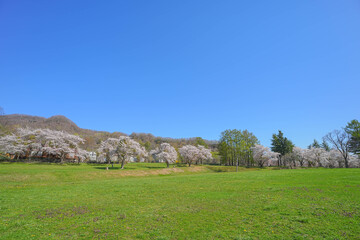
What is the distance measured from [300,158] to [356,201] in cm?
9013

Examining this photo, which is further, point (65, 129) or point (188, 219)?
point (65, 129)

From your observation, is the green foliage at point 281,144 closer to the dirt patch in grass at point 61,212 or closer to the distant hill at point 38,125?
the dirt patch in grass at point 61,212

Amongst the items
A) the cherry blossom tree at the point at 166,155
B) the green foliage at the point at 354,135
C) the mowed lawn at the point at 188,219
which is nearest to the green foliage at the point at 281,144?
the green foliage at the point at 354,135

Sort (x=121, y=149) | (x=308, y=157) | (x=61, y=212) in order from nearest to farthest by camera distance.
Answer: (x=61, y=212)
(x=121, y=149)
(x=308, y=157)

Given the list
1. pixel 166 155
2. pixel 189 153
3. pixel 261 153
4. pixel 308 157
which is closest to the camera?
pixel 166 155

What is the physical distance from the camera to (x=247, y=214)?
34.6 feet

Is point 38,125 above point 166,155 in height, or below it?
above

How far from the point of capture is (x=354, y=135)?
2443 inches

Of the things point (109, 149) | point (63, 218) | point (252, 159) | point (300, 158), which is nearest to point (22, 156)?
point (109, 149)

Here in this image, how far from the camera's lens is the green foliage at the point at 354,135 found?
61.7 m

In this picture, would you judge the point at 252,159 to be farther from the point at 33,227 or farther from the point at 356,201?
the point at 33,227

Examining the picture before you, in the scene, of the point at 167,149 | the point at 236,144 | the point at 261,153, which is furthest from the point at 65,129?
the point at 261,153

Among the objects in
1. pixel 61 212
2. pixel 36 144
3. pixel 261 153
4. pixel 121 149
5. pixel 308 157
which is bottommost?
pixel 61 212

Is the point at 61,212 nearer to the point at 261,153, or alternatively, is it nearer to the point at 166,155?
the point at 166,155
